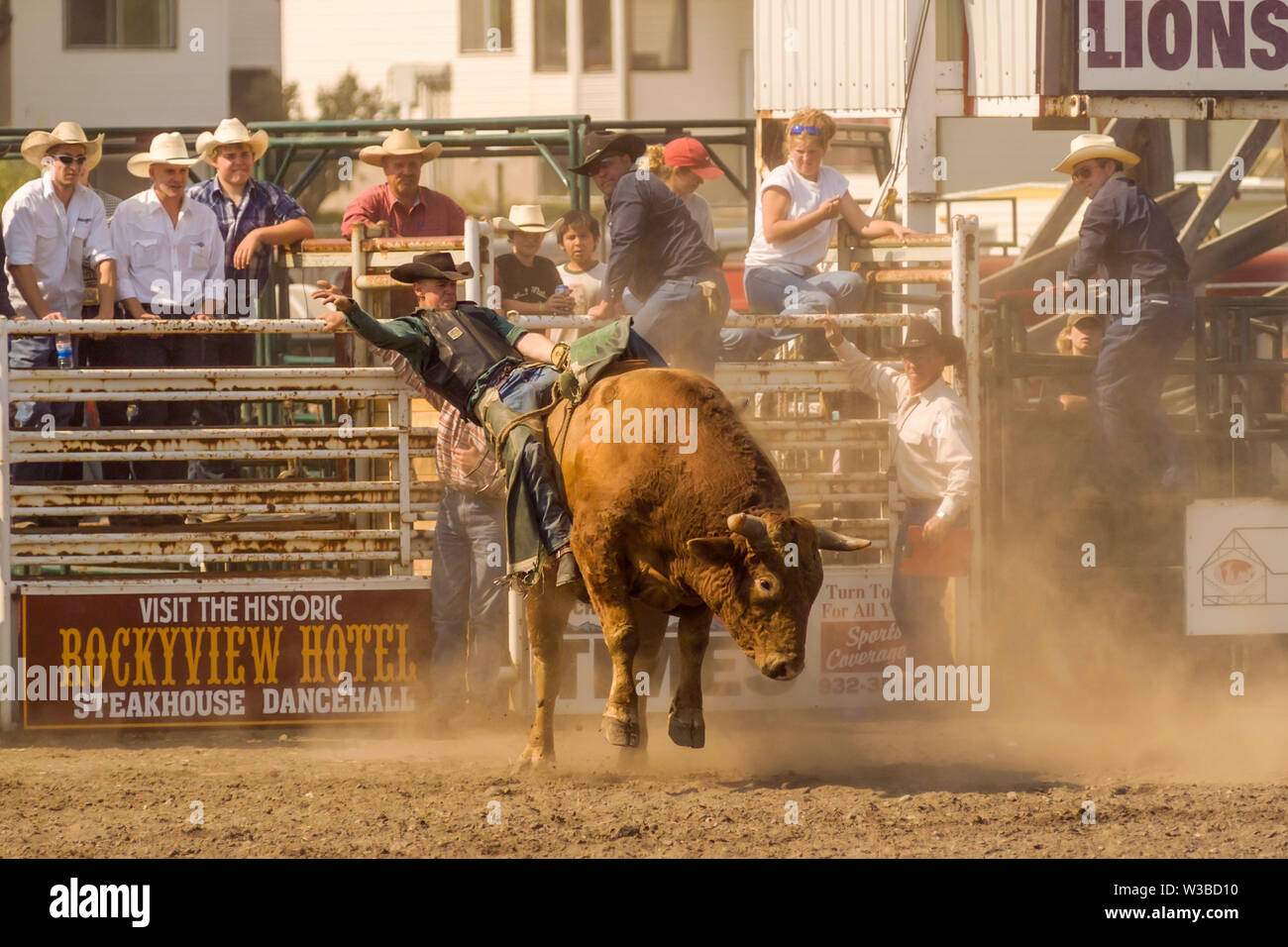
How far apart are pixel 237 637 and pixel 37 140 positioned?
3429 mm

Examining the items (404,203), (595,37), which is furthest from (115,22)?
(404,203)

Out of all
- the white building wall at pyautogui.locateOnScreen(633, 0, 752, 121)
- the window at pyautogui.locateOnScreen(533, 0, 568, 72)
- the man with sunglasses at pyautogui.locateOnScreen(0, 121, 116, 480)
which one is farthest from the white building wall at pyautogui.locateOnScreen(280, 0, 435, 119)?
the man with sunglasses at pyautogui.locateOnScreen(0, 121, 116, 480)

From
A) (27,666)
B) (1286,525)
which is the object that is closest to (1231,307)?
(1286,525)

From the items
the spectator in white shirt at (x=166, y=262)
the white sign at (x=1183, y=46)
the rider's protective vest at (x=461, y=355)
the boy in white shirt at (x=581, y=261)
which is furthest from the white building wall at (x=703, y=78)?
the rider's protective vest at (x=461, y=355)

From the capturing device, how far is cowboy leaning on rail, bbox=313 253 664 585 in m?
7.96

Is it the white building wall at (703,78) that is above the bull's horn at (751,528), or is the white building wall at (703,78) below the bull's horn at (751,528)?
above

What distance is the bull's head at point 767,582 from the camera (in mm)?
7207

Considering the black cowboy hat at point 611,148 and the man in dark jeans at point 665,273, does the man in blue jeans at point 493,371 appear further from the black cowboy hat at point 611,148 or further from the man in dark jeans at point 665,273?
the black cowboy hat at point 611,148

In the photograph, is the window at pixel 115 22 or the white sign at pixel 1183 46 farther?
the window at pixel 115 22

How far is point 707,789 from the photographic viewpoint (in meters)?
7.76

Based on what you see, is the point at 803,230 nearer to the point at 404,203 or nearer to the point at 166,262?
the point at 404,203

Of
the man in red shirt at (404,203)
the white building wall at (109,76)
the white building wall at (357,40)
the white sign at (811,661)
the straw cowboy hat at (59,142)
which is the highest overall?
the white building wall at (357,40)

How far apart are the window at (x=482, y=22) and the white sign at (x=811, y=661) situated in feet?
80.1

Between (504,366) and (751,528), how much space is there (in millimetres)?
1875
